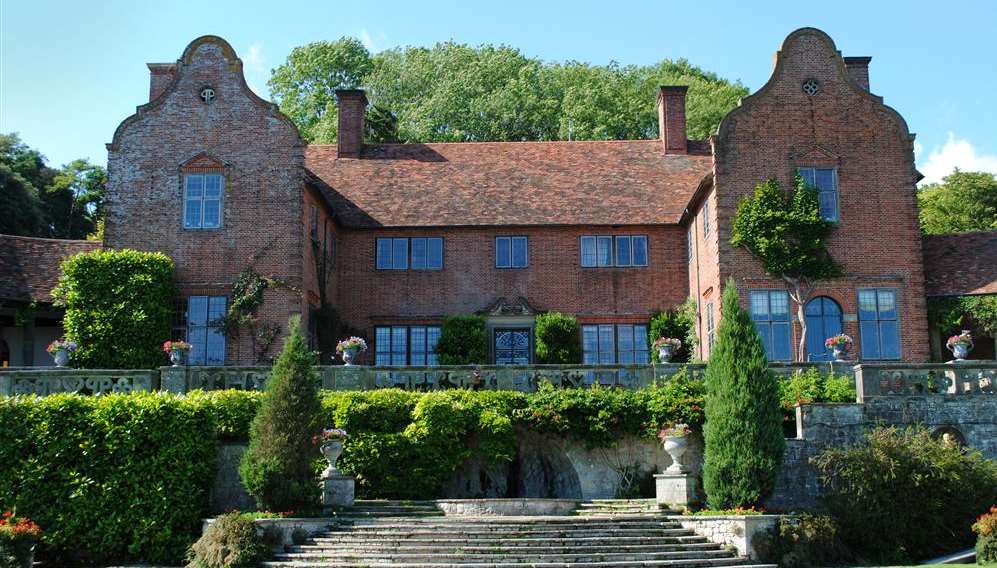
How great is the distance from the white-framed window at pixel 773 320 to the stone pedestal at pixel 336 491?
41.7ft

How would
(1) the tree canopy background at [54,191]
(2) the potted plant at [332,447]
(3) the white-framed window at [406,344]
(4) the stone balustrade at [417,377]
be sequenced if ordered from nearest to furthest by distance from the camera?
(2) the potted plant at [332,447]
(4) the stone balustrade at [417,377]
(3) the white-framed window at [406,344]
(1) the tree canopy background at [54,191]

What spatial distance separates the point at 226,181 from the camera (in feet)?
103

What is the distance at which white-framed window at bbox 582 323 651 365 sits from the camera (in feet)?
112

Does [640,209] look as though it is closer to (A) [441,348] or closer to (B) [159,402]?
(A) [441,348]

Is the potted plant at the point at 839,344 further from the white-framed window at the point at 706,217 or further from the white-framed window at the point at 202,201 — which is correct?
the white-framed window at the point at 202,201

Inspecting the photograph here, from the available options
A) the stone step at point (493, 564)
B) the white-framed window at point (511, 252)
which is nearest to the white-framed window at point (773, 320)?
the white-framed window at point (511, 252)

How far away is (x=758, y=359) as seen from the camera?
23.0m

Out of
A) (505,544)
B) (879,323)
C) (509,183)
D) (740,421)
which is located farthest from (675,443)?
(509,183)

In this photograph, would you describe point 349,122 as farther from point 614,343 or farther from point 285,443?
point 285,443

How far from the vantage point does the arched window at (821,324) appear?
30266mm

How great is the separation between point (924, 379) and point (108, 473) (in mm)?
18061

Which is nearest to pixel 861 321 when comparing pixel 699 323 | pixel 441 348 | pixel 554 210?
pixel 699 323

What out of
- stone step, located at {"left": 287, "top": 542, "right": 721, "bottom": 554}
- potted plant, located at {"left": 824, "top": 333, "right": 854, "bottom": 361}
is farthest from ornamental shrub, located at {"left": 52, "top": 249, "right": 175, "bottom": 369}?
potted plant, located at {"left": 824, "top": 333, "right": 854, "bottom": 361}

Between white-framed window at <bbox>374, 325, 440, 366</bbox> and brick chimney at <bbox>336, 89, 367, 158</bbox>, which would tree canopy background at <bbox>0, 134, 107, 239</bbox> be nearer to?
brick chimney at <bbox>336, 89, 367, 158</bbox>
